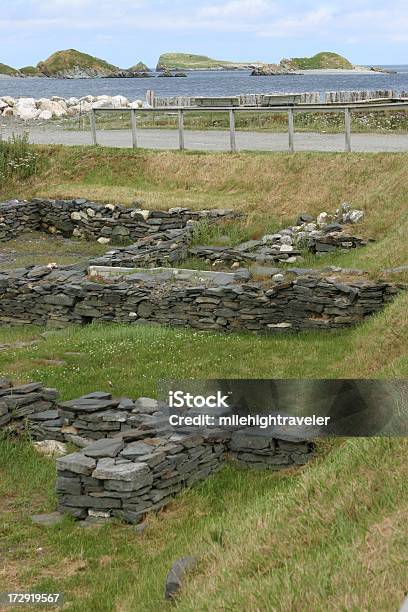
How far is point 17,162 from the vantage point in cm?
2958

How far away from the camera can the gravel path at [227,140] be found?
2597 cm

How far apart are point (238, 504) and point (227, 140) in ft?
66.8

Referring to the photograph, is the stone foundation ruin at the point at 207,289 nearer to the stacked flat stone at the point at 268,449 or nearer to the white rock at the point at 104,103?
the stacked flat stone at the point at 268,449

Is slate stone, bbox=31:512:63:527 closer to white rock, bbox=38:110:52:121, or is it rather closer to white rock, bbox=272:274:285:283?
white rock, bbox=272:274:285:283

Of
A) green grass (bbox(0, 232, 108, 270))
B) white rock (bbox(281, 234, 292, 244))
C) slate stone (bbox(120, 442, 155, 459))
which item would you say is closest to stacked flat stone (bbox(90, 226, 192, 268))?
green grass (bbox(0, 232, 108, 270))

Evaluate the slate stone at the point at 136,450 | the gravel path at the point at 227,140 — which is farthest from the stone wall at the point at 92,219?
the slate stone at the point at 136,450

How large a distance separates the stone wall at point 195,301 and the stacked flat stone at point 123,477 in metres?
6.04

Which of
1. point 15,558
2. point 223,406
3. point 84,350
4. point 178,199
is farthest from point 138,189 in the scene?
point 15,558

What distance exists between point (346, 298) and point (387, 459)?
7.75m

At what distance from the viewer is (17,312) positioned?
60.3 feet

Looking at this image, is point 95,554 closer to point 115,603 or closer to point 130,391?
point 115,603

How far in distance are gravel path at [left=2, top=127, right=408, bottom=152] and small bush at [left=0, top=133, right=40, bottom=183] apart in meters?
2.15

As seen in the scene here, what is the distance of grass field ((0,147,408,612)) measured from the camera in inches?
256

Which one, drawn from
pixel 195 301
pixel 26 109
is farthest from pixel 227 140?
pixel 26 109
